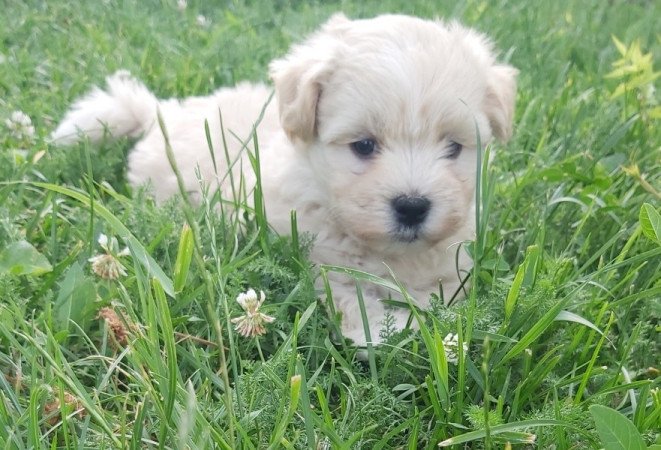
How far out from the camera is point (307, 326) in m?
2.12

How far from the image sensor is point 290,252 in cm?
235

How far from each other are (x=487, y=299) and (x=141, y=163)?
181cm

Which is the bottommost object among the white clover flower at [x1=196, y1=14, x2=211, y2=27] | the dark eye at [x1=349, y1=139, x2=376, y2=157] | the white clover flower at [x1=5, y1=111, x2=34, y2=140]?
the white clover flower at [x1=196, y1=14, x2=211, y2=27]

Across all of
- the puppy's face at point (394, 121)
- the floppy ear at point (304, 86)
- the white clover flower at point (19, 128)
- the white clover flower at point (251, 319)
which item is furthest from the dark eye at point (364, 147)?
the white clover flower at point (19, 128)

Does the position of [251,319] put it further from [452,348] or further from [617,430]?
[617,430]

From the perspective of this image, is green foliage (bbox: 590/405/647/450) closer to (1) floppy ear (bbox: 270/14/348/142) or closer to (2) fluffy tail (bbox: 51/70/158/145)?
(1) floppy ear (bbox: 270/14/348/142)

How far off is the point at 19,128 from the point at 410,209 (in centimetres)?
176

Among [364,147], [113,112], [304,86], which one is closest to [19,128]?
[113,112]

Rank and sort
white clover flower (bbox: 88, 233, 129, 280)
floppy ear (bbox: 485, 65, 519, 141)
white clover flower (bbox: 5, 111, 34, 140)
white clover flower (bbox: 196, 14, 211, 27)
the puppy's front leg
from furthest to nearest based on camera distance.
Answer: white clover flower (bbox: 196, 14, 211, 27) < white clover flower (bbox: 5, 111, 34, 140) < floppy ear (bbox: 485, 65, 519, 141) < the puppy's front leg < white clover flower (bbox: 88, 233, 129, 280)

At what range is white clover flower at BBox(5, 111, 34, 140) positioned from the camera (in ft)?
10.7

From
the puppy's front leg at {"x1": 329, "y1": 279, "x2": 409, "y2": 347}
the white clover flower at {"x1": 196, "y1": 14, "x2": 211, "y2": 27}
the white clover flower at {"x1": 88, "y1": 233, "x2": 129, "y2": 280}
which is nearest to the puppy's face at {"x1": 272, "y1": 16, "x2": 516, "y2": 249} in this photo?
the puppy's front leg at {"x1": 329, "y1": 279, "x2": 409, "y2": 347}

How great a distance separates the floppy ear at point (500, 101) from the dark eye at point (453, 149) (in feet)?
0.61

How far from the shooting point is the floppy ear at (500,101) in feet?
9.00

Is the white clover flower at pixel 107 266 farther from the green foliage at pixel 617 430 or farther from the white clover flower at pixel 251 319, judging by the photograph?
the green foliage at pixel 617 430
